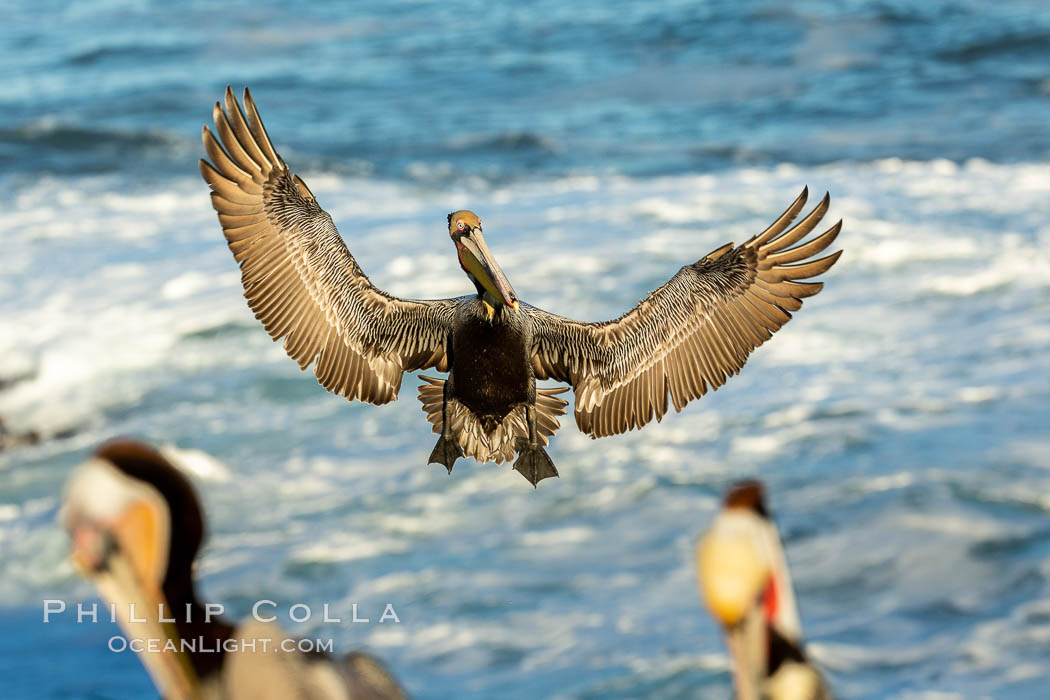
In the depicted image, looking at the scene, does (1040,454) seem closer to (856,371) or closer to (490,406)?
(856,371)

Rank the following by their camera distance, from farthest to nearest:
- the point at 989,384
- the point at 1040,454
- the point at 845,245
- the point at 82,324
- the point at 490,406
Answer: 1. the point at 845,245
2. the point at 82,324
3. the point at 989,384
4. the point at 1040,454
5. the point at 490,406

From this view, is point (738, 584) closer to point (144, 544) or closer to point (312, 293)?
point (144, 544)

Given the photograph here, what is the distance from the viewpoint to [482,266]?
346 cm

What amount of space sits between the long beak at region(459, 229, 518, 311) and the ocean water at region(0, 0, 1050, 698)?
6.59 m

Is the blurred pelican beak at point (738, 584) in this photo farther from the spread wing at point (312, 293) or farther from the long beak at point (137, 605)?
the spread wing at point (312, 293)

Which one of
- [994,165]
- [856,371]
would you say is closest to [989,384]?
[856,371]

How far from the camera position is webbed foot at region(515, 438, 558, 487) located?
3.38 meters

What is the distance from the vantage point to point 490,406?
11.6ft

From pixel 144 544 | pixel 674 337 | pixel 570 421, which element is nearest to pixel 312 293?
pixel 674 337

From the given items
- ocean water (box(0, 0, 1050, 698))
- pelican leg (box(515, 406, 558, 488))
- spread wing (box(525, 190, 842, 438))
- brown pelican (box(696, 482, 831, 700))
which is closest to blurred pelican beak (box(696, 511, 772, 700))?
brown pelican (box(696, 482, 831, 700))

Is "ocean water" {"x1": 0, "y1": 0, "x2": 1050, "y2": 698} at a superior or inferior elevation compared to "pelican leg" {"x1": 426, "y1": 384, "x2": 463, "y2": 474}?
inferior

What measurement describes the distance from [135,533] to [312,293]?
4.55ft

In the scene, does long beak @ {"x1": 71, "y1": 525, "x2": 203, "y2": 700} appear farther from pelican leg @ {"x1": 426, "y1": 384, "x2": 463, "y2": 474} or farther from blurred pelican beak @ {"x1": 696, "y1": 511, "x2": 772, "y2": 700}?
pelican leg @ {"x1": 426, "y1": 384, "x2": 463, "y2": 474}

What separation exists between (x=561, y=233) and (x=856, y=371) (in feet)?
15.5
